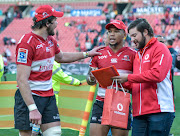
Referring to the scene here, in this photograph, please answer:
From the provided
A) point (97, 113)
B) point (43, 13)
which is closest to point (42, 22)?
point (43, 13)

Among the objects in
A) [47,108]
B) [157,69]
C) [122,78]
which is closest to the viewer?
[157,69]

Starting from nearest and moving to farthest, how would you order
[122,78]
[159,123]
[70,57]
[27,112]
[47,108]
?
1. [159,123]
2. [122,78]
3. [27,112]
4. [47,108]
5. [70,57]

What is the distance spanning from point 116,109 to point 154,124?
1.38 feet

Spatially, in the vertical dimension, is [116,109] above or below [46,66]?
below

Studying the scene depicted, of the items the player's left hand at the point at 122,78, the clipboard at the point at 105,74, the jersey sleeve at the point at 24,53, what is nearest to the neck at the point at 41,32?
the jersey sleeve at the point at 24,53

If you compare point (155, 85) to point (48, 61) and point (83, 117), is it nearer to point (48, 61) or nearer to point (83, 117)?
point (48, 61)

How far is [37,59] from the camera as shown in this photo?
11.5 ft

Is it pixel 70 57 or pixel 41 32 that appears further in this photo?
pixel 70 57

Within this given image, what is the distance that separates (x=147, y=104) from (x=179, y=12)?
29.0 metres

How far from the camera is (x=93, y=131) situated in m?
4.04

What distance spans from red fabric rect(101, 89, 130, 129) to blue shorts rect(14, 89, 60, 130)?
0.66 m

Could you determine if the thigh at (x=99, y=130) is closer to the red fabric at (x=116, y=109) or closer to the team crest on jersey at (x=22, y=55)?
the red fabric at (x=116, y=109)

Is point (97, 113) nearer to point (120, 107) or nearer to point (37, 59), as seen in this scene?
point (120, 107)

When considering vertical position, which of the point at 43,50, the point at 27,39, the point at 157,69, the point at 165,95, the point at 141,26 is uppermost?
the point at 141,26
